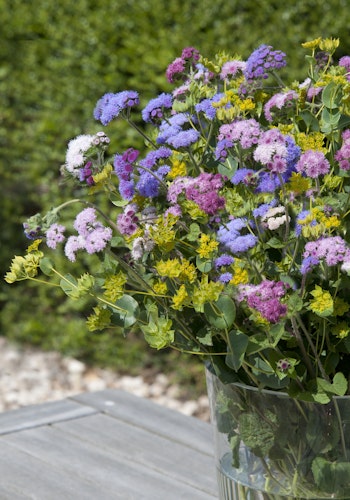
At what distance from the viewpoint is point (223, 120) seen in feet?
3.45

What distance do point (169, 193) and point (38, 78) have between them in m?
3.06

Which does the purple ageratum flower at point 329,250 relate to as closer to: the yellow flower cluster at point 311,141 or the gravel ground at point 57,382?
the yellow flower cluster at point 311,141

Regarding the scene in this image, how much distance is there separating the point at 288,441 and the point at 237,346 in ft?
0.47

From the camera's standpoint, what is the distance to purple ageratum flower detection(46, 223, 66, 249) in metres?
1.03

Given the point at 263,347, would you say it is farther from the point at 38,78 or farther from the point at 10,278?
the point at 38,78

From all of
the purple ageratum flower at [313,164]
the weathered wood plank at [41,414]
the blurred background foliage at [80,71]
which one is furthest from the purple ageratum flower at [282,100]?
the blurred background foliage at [80,71]

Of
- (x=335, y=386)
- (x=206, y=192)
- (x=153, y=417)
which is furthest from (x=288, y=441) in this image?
(x=153, y=417)

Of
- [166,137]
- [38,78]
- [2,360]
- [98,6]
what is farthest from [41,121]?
[166,137]

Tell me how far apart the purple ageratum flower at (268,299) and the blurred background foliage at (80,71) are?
2.18 m

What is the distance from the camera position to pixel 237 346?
3.24 feet

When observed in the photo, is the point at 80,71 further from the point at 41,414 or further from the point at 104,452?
the point at 104,452

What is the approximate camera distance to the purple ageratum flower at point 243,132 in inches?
39.3

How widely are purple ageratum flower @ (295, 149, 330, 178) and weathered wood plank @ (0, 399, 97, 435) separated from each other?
3.26 ft

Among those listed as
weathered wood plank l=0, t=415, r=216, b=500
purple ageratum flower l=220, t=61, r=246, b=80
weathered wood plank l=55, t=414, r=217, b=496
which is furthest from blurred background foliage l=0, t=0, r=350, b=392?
purple ageratum flower l=220, t=61, r=246, b=80
